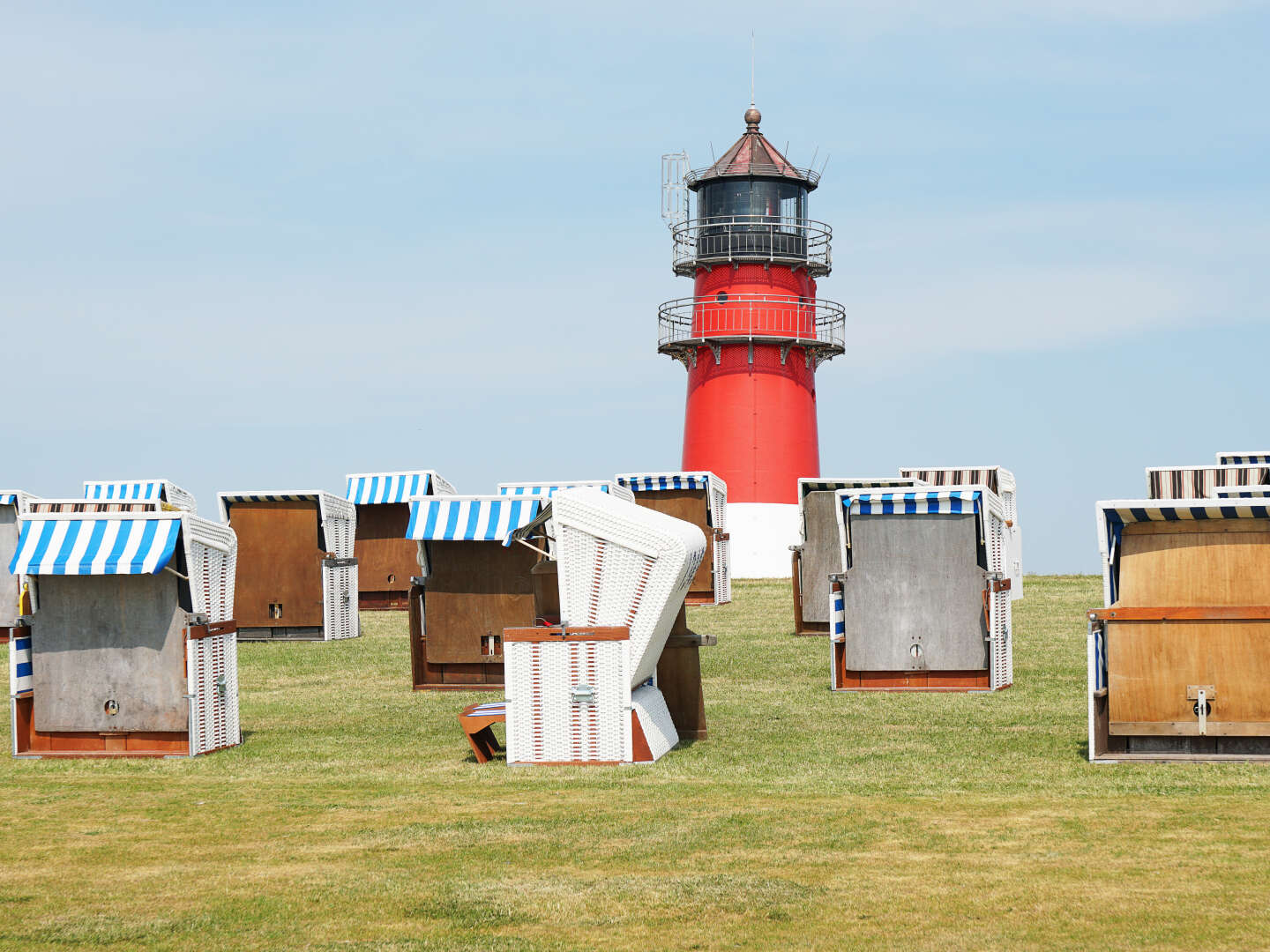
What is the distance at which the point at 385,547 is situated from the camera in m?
32.0

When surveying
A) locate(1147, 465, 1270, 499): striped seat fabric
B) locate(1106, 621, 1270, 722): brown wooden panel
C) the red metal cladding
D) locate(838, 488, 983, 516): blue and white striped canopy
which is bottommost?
locate(1106, 621, 1270, 722): brown wooden panel

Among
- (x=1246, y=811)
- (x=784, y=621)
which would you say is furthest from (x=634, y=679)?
(x=784, y=621)

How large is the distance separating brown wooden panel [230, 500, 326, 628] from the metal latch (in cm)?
1696

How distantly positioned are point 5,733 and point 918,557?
9.94 metres

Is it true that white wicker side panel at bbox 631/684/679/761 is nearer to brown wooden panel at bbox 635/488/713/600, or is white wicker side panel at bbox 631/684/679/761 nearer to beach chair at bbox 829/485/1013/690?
beach chair at bbox 829/485/1013/690

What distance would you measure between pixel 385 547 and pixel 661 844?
74.7 feet

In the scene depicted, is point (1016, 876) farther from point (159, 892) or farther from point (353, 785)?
point (353, 785)

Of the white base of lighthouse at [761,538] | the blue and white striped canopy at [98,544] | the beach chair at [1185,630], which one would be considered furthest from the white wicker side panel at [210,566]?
the white base of lighthouse at [761,538]

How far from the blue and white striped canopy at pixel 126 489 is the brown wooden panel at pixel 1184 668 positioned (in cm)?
2186

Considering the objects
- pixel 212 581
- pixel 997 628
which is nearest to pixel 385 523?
pixel 997 628

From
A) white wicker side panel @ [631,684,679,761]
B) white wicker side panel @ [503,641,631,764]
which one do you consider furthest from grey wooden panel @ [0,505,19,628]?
white wicker side panel @ [631,684,679,761]

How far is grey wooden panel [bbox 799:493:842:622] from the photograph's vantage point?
81.6 feet

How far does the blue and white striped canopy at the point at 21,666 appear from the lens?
14047mm

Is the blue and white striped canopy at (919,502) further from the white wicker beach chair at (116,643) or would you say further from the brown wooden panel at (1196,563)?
the white wicker beach chair at (116,643)
